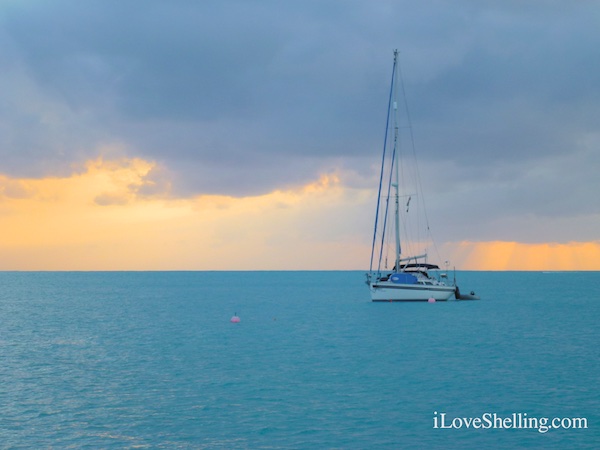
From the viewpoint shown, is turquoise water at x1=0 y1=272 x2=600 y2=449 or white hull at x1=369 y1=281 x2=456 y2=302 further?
white hull at x1=369 y1=281 x2=456 y2=302

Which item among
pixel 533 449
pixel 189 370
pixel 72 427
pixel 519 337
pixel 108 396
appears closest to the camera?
pixel 533 449

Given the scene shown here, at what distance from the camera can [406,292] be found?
280 ft

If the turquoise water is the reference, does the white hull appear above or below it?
above

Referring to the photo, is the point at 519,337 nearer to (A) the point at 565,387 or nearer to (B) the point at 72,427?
(A) the point at 565,387

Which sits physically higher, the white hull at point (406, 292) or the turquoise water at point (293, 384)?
the white hull at point (406, 292)

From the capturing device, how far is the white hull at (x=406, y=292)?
85000mm

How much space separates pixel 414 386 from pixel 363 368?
6.29 metres

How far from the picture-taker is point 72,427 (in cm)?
2638

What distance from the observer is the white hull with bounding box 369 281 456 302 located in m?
85.0

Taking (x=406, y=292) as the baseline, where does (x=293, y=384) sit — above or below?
below

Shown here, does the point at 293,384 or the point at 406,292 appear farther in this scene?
the point at 406,292

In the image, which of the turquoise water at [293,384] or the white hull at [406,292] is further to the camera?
the white hull at [406,292]

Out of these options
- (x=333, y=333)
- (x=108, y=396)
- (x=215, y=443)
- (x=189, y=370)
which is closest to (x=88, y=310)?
(x=333, y=333)

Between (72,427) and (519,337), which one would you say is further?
(519,337)
